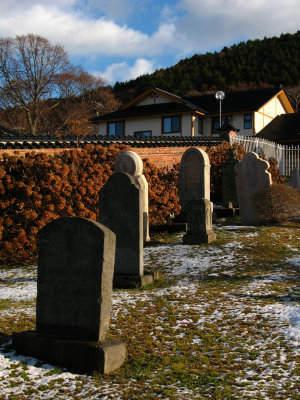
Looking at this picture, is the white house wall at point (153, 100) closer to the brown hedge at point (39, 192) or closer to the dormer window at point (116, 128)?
the dormer window at point (116, 128)

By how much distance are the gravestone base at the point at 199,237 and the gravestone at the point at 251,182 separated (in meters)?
2.40

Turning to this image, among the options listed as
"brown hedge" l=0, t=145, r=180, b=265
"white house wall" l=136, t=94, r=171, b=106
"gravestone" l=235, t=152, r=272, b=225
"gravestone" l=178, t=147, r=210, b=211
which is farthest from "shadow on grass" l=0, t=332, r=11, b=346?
"white house wall" l=136, t=94, r=171, b=106

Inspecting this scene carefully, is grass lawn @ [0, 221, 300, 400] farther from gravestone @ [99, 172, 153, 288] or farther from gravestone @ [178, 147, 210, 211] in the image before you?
gravestone @ [178, 147, 210, 211]

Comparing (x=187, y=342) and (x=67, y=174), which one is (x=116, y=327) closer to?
(x=187, y=342)

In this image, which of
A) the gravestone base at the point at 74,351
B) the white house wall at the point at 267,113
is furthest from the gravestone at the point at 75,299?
the white house wall at the point at 267,113

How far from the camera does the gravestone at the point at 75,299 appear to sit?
168 inches

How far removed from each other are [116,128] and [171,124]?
18.4 feet

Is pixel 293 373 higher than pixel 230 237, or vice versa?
pixel 230 237

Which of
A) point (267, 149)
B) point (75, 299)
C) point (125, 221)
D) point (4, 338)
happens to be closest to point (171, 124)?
point (267, 149)

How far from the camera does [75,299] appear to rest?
4.41 m

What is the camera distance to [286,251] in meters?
10.1

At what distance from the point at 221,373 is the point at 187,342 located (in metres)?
0.85

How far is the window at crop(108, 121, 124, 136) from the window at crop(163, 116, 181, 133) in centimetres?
444

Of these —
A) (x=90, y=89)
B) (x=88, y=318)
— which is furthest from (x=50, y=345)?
(x=90, y=89)
